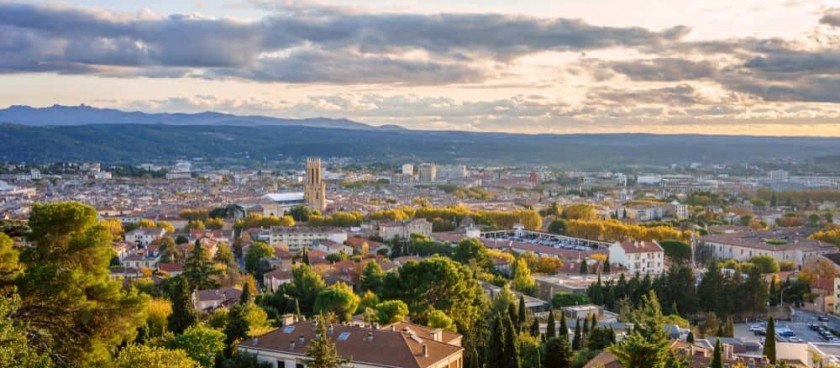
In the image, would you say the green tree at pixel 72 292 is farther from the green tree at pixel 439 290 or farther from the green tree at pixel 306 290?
the green tree at pixel 306 290

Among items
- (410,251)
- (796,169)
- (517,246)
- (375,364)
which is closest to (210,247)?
(410,251)

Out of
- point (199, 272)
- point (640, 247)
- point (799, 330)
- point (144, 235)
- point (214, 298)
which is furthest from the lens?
point (144, 235)

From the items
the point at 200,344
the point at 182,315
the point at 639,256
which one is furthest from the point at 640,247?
the point at 200,344

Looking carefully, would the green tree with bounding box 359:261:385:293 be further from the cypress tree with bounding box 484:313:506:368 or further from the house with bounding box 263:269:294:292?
the cypress tree with bounding box 484:313:506:368

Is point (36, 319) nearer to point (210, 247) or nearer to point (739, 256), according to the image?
point (210, 247)

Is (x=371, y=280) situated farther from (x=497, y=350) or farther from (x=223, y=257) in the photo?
(x=497, y=350)

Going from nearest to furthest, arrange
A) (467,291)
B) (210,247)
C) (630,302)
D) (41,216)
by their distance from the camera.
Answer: (41,216) < (467,291) < (630,302) < (210,247)

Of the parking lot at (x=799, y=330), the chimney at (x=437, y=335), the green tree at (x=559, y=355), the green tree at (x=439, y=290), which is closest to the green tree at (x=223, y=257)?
the green tree at (x=439, y=290)
